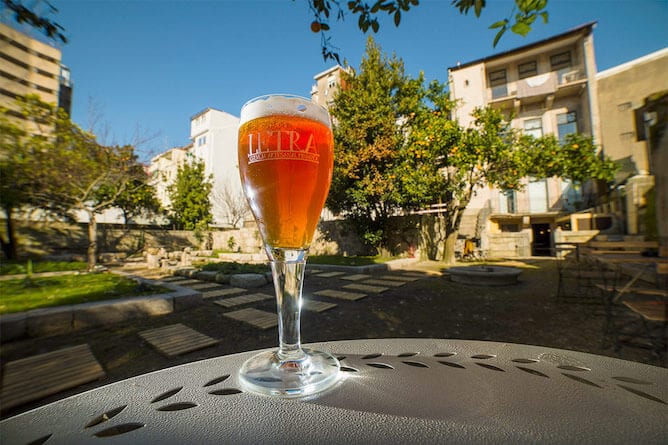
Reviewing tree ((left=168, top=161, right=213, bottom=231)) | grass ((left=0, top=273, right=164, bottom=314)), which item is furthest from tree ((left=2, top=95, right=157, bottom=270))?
tree ((left=168, top=161, right=213, bottom=231))

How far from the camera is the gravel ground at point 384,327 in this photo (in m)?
2.73

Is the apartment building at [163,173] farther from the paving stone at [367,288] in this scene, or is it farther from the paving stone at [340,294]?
the paving stone at [367,288]

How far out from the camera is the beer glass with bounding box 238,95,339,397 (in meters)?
0.61

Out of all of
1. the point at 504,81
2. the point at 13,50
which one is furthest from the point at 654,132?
the point at 504,81

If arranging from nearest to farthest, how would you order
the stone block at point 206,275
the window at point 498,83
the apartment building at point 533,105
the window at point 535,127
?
the stone block at point 206,275 < the apartment building at point 533,105 < the window at point 535,127 < the window at point 498,83

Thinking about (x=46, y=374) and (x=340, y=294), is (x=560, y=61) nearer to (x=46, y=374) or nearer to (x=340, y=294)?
(x=340, y=294)

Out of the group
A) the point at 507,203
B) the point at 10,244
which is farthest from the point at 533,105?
the point at 10,244

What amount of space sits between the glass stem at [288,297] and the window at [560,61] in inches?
984

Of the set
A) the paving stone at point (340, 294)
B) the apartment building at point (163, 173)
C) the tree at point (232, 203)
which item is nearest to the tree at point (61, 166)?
the apartment building at point (163, 173)

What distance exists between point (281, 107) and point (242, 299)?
5.04m

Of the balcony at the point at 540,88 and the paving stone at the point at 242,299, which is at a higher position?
the balcony at the point at 540,88

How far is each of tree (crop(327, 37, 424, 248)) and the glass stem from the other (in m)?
11.0

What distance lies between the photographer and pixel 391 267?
10086 mm

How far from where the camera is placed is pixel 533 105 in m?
18.8
